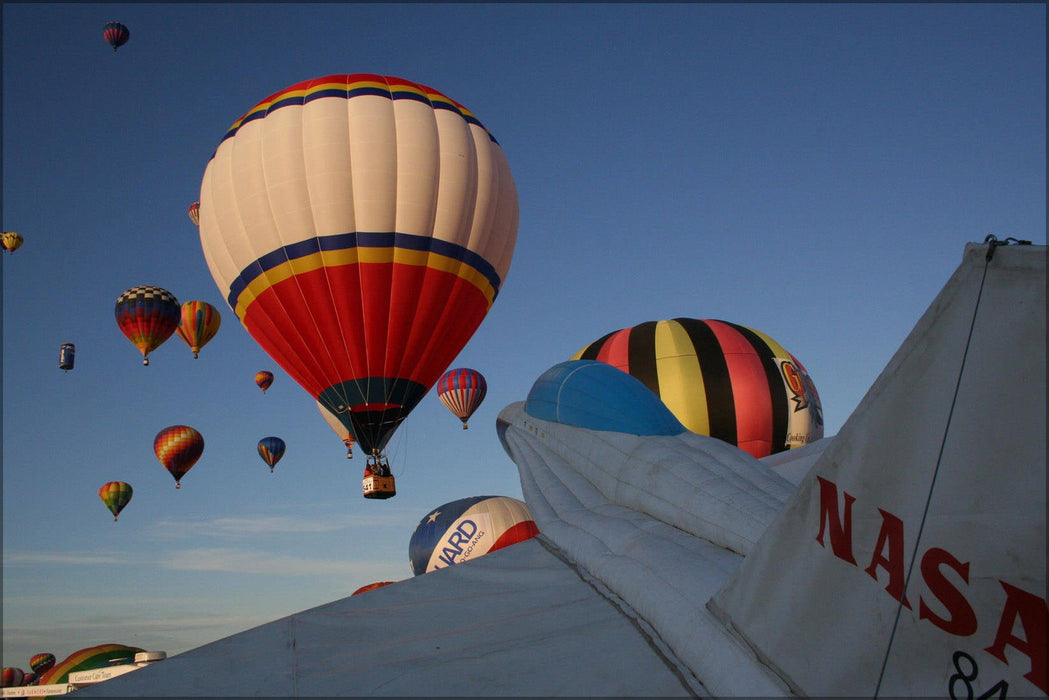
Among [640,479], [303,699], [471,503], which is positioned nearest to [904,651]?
[303,699]

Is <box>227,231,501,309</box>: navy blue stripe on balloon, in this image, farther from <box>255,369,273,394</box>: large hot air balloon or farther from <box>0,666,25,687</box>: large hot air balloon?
<box>0,666,25,687</box>: large hot air balloon

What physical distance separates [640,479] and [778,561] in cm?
472

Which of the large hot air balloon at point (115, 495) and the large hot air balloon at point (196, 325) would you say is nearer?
the large hot air balloon at point (196, 325)

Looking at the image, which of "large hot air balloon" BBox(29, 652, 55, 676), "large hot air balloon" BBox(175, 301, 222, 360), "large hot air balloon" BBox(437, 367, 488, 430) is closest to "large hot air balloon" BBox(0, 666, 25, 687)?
"large hot air balloon" BBox(29, 652, 55, 676)

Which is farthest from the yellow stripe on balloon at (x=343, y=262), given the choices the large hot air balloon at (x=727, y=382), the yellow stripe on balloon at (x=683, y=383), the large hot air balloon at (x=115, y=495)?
the large hot air balloon at (x=115, y=495)

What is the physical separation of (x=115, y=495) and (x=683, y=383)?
33.5 m

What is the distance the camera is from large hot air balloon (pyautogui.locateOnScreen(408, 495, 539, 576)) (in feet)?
73.6

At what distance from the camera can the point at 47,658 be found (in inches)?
2045

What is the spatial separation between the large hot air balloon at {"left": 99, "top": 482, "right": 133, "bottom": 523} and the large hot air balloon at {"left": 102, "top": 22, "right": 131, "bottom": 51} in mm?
22247

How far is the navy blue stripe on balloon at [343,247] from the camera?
18.1 m

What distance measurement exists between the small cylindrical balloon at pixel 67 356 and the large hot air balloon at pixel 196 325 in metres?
9.01

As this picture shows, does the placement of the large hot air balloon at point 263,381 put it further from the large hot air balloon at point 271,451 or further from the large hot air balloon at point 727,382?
the large hot air balloon at point 727,382

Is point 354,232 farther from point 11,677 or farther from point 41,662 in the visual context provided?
point 41,662

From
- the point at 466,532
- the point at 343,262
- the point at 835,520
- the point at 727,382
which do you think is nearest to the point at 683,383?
the point at 727,382
